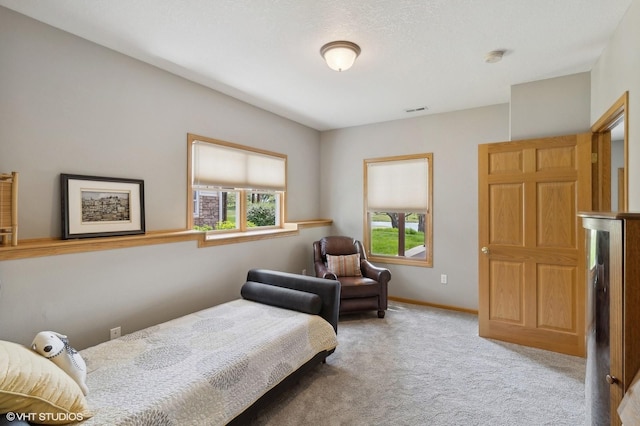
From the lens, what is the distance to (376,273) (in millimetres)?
3936

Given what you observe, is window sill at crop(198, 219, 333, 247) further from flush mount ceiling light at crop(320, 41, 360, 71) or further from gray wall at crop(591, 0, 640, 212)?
gray wall at crop(591, 0, 640, 212)

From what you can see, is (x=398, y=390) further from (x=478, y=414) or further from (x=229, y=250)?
(x=229, y=250)

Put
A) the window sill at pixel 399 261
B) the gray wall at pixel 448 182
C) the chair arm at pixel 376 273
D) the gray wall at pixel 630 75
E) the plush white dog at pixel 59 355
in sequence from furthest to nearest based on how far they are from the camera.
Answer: the window sill at pixel 399 261 < the gray wall at pixel 448 182 < the chair arm at pixel 376 273 < the gray wall at pixel 630 75 < the plush white dog at pixel 59 355

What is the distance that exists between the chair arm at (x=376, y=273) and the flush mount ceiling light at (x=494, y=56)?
Answer: 251 cm

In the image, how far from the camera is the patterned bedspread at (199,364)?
148 cm

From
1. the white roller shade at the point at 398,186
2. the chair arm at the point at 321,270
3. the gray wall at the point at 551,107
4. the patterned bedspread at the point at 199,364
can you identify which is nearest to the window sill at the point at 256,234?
the chair arm at the point at 321,270

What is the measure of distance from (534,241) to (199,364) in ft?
10.4

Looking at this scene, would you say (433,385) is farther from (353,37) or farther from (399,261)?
(353,37)

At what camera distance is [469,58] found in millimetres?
2641

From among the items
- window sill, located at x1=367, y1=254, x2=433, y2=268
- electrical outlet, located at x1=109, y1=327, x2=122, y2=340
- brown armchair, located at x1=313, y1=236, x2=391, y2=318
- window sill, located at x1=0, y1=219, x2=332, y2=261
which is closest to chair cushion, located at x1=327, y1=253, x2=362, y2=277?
brown armchair, located at x1=313, y1=236, x2=391, y2=318

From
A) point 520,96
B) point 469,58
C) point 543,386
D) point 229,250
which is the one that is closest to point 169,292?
point 229,250

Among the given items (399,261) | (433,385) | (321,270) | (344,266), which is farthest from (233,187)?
(433,385)

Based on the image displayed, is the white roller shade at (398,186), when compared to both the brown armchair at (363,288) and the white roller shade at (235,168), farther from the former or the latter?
the white roller shade at (235,168)

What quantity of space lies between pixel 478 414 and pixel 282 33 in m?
3.04
